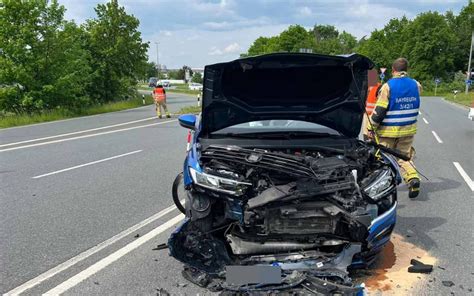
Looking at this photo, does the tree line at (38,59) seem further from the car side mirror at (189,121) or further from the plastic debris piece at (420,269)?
the plastic debris piece at (420,269)

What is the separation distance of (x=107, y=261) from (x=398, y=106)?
175 inches

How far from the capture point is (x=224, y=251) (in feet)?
11.8

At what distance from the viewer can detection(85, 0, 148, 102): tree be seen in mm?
34531

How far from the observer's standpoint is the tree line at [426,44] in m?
→ 70.5

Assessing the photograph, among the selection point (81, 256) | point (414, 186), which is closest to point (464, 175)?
point (414, 186)

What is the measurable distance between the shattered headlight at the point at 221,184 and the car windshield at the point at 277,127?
3.49 ft

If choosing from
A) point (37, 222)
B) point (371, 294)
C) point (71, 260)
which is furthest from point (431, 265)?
point (37, 222)

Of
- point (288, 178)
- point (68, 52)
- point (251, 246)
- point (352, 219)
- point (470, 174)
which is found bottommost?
point (470, 174)

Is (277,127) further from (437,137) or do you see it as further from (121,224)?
(437,137)

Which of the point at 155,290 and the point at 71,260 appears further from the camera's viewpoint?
the point at 71,260

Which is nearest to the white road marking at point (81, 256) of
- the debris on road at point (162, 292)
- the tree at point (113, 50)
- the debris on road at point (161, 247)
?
the debris on road at point (161, 247)

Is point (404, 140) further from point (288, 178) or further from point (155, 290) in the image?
point (155, 290)

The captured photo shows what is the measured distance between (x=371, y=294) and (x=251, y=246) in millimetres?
1021

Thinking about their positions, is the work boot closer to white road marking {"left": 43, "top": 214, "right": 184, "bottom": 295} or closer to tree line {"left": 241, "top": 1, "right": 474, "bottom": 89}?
white road marking {"left": 43, "top": 214, "right": 184, "bottom": 295}
